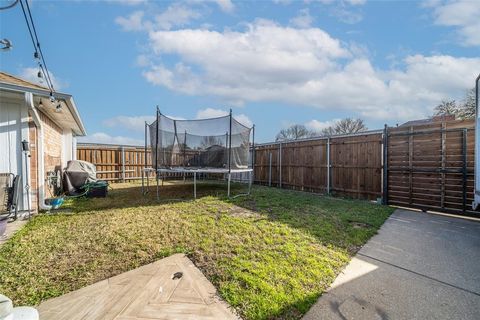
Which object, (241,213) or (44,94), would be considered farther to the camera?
(241,213)

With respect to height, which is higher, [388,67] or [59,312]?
[388,67]

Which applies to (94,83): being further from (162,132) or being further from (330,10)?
(330,10)

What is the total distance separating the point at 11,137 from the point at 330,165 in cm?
776

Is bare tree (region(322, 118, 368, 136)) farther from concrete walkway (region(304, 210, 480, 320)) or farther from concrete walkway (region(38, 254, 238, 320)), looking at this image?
concrete walkway (region(38, 254, 238, 320))

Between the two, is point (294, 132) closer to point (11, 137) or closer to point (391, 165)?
point (391, 165)

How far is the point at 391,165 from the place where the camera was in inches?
228

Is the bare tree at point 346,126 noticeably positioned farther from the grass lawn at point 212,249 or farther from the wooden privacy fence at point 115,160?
the grass lawn at point 212,249

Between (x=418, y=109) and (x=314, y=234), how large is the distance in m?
16.5

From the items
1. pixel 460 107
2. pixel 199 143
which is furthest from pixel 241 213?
pixel 460 107

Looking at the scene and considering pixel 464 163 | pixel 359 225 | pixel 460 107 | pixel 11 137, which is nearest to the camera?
pixel 359 225

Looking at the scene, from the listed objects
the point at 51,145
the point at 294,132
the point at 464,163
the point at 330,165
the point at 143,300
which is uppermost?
the point at 294,132

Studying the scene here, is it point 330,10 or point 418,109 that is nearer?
point 330,10

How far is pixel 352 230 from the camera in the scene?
3709 millimetres

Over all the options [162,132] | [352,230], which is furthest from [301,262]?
[162,132]
